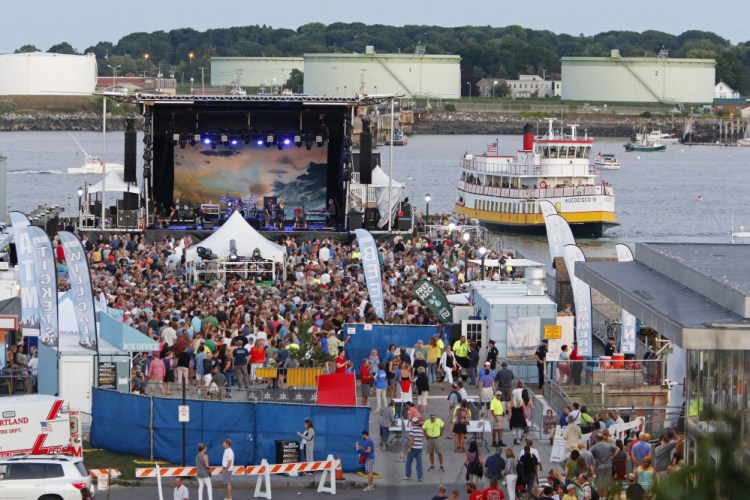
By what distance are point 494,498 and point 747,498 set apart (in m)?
9.78

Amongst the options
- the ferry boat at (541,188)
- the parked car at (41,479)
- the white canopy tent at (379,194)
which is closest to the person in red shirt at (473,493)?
the parked car at (41,479)

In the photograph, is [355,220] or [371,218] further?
[371,218]

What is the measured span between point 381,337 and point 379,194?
22011 millimetres

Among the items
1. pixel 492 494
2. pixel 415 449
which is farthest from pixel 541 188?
pixel 492 494

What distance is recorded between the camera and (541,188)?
208 feet

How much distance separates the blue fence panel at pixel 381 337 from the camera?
2373 cm

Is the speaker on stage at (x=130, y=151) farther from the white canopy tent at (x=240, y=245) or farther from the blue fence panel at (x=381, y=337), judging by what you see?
the blue fence panel at (x=381, y=337)

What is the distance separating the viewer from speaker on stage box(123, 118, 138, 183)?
142 ft

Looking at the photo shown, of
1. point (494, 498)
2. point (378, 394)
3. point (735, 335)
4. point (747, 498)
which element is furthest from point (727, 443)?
point (378, 394)

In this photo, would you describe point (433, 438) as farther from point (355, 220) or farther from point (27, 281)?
point (355, 220)

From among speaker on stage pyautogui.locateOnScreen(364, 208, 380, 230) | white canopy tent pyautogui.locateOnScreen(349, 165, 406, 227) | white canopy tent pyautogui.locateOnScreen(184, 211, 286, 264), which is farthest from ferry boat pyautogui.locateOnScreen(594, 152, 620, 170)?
white canopy tent pyautogui.locateOnScreen(184, 211, 286, 264)

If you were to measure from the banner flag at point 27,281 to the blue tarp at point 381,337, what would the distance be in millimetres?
5101

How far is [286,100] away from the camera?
1693 inches

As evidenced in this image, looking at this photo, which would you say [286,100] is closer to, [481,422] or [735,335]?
[481,422]
